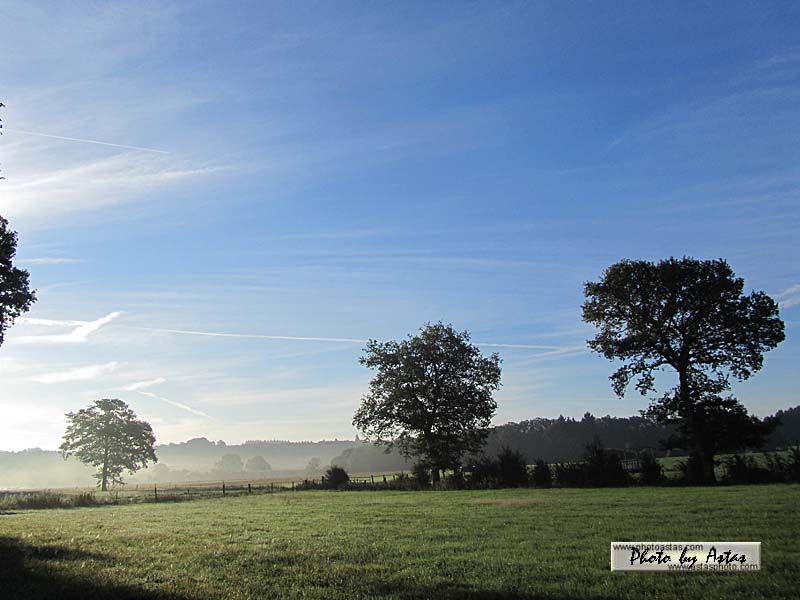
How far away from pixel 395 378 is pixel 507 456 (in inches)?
648

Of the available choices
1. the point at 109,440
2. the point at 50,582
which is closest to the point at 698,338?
the point at 50,582

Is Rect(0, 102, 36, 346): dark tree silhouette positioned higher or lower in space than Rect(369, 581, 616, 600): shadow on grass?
higher

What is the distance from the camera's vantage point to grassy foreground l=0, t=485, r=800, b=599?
996cm

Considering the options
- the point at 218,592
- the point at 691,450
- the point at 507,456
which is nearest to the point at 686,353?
the point at 691,450

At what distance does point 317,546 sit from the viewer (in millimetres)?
15125

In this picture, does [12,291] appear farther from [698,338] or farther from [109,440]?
[109,440]

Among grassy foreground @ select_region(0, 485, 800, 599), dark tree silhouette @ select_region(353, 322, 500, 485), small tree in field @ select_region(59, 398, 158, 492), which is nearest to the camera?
grassy foreground @ select_region(0, 485, 800, 599)

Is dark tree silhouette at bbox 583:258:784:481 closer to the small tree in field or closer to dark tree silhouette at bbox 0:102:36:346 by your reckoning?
dark tree silhouette at bbox 0:102:36:346

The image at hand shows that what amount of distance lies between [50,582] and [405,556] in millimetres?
7107

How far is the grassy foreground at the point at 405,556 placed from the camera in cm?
996

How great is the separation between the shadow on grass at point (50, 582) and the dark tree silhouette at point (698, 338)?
128ft

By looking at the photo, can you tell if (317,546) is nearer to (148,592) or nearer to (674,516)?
(148,592)

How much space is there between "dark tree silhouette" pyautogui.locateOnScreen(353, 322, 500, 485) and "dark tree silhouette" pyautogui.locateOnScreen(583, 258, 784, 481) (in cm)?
1906

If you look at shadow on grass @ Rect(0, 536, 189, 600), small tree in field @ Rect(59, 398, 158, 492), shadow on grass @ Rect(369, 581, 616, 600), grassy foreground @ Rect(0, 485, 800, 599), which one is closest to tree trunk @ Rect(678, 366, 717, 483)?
grassy foreground @ Rect(0, 485, 800, 599)
